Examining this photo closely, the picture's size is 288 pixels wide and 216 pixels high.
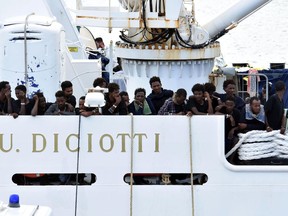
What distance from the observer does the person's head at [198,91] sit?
12.1 m

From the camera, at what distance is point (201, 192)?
1215 centimetres

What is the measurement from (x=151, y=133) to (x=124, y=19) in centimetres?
301

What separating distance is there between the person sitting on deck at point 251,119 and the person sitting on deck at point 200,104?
0.39 m

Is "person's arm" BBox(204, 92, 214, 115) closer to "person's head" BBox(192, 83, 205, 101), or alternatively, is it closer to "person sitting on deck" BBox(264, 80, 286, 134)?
"person's head" BBox(192, 83, 205, 101)

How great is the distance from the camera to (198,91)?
12102 millimetres

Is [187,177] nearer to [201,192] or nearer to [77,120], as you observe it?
[201,192]

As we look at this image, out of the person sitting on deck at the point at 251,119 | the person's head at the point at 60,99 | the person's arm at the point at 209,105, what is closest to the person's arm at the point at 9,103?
the person's head at the point at 60,99

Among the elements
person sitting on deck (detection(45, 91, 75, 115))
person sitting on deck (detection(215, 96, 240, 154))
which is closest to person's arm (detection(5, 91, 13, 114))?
person sitting on deck (detection(45, 91, 75, 115))

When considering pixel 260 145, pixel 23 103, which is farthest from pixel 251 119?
pixel 23 103

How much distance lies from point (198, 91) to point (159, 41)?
119 inches

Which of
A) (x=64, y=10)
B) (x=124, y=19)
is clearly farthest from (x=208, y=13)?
(x=124, y=19)

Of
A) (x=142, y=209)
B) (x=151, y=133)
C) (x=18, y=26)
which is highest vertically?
(x=18, y=26)

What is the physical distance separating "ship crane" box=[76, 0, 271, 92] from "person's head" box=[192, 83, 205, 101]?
262cm

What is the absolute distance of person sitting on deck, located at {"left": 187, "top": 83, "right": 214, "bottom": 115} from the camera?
1218 centimetres
